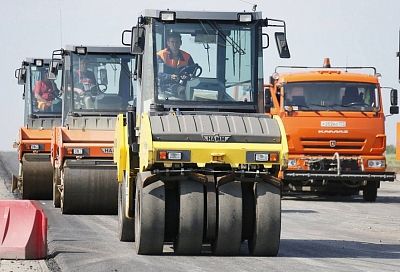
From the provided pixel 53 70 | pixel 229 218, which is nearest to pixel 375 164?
pixel 53 70

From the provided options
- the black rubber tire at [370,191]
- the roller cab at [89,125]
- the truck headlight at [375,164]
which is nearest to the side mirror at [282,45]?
the roller cab at [89,125]

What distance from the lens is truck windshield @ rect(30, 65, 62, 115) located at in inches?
1066

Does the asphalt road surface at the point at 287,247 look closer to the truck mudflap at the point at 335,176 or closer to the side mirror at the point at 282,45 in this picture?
the truck mudflap at the point at 335,176

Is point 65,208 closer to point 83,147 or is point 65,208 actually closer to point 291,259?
point 83,147

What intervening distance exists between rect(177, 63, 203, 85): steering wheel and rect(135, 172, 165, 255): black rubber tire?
71.2 inches

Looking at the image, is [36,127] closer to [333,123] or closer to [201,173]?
[333,123]

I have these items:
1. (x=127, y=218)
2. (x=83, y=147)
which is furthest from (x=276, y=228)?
(x=83, y=147)

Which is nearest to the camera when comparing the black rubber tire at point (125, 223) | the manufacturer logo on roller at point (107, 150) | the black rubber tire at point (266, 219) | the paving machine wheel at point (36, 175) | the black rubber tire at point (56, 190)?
the black rubber tire at point (266, 219)

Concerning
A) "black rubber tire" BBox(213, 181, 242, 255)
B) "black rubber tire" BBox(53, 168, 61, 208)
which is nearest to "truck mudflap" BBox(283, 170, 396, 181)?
"black rubber tire" BBox(53, 168, 61, 208)

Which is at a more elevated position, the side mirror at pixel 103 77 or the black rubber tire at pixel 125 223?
the side mirror at pixel 103 77

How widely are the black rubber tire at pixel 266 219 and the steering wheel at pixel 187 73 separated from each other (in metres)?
1.93

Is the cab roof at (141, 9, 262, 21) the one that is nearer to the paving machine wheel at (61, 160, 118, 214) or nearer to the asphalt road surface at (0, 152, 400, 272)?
the asphalt road surface at (0, 152, 400, 272)

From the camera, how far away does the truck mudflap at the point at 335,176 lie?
25812 mm

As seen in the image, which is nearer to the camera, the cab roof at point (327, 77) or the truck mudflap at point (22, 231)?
the truck mudflap at point (22, 231)
